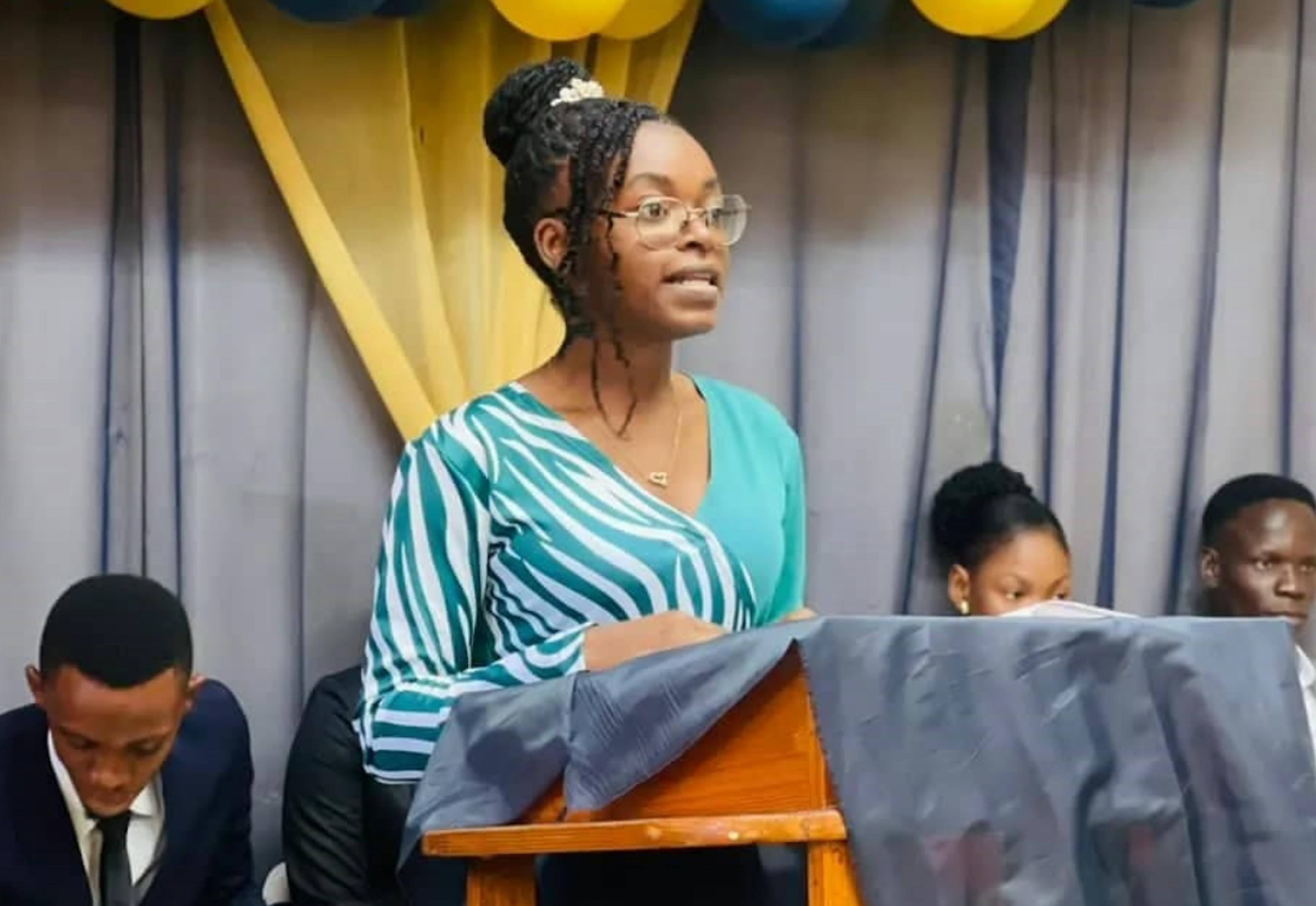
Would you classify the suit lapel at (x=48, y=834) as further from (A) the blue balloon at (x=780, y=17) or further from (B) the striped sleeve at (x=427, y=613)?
(A) the blue balloon at (x=780, y=17)

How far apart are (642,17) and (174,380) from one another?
30.6 inches

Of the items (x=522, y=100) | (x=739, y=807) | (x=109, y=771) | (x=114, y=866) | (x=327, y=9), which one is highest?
(x=327, y=9)

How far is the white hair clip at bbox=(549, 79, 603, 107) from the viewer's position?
1.87 m

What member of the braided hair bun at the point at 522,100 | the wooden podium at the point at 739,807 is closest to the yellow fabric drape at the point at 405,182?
the braided hair bun at the point at 522,100

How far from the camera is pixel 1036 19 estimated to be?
2.82 meters

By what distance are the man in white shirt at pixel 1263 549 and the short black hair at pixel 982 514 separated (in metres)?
0.24

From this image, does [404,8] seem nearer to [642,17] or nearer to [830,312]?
[642,17]

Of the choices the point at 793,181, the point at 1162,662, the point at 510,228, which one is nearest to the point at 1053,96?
the point at 793,181

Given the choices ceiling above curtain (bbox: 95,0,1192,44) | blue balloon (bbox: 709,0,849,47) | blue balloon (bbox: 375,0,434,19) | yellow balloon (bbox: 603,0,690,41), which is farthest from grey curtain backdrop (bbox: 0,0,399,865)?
blue balloon (bbox: 709,0,849,47)

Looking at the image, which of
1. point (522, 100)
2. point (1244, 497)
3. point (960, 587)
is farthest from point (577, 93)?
point (1244, 497)

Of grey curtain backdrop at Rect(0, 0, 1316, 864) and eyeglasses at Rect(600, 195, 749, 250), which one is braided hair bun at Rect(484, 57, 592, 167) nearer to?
eyeglasses at Rect(600, 195, 749, 250)

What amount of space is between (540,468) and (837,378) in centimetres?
135

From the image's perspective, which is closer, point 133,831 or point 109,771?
point 109,771

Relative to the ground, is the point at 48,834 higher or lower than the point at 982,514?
lower
